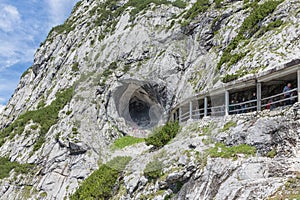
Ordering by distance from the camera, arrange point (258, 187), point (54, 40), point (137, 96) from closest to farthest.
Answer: point (258, 187) < point (137, 96) < point (54, 40)

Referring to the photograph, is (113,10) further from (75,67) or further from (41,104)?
(41,104)

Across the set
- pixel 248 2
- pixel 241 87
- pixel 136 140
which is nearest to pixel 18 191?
pixel 136 140

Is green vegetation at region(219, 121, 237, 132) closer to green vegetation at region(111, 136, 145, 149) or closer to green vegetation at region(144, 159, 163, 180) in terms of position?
green vegetation at region(144, 159, 163, 180)

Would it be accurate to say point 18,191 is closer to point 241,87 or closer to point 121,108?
point 121,108

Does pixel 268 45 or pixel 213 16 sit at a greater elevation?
pixel 213 16

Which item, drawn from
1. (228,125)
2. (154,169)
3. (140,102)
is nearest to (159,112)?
(140,102)

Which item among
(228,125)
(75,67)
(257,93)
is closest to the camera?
(257,93)
